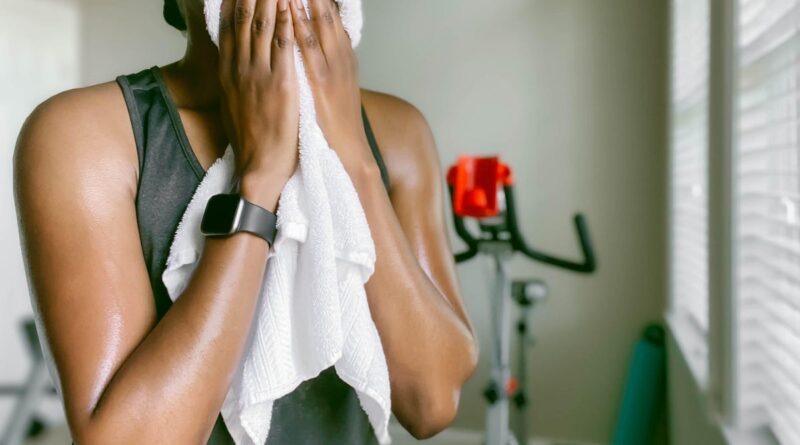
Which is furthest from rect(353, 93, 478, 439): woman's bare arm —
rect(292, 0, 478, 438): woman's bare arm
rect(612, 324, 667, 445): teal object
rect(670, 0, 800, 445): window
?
rect(612, 324, 667, 445): teal object

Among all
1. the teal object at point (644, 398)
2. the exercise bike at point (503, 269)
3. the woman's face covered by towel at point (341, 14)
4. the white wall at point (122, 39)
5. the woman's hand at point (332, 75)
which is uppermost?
the white wall at point (122, 39)

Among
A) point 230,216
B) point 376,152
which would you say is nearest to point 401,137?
point 376,152

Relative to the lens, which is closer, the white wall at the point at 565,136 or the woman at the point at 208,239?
the woman at the point at 208,239

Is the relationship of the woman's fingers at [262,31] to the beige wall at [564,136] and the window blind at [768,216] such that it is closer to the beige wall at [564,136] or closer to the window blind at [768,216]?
the window blind at [768,216]

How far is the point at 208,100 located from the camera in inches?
29.2

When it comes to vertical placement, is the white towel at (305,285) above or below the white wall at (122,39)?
below

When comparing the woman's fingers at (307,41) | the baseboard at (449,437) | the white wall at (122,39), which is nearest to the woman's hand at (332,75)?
the woman's fingers at (307,41)

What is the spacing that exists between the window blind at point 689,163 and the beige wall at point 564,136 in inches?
6.9

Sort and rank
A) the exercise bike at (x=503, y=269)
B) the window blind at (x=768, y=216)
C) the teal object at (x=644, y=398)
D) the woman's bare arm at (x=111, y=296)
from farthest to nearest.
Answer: the teal object at (x=644, y=398)
the exercise bike at (x=503, y=269)
the window blind at (x=768, y=216)
the woman's bare arm at (x=111, y=296)

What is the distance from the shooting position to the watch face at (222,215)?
2.05 ft

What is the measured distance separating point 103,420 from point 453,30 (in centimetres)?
240

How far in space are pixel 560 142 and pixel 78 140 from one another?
2209mm

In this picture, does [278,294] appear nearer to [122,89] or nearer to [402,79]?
[122,89]

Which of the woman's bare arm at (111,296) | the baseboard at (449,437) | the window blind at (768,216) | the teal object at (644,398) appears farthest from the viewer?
the baseboard at (449,437)
